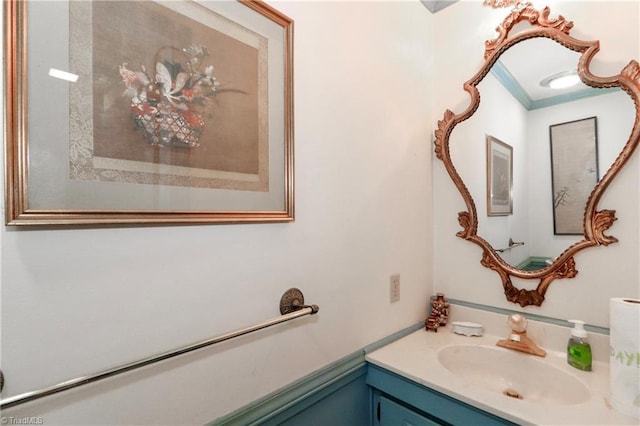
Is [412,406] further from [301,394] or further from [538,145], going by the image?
[538,145]

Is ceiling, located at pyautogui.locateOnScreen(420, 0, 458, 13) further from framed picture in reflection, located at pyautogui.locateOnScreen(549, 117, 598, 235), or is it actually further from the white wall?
framed picture in reflection, located at pyautogui.locateOnScreen(549, 117, 598, 235)

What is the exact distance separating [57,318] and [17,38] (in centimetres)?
47

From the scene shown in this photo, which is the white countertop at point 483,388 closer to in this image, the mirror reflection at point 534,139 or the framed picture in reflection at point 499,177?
the mirror reflection at point 534,139

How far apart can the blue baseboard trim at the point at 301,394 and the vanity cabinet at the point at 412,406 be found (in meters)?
0.08

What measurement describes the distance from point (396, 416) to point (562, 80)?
1369mm

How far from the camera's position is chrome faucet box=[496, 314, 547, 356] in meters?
1.11

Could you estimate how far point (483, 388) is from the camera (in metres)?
0.91

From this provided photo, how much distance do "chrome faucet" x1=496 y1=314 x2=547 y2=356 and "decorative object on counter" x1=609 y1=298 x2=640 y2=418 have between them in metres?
0.29

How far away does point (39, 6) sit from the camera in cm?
49

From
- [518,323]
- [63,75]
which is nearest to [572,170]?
[518,323]

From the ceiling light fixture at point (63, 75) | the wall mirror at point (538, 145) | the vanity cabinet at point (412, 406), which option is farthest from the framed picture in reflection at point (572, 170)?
the ceiling light fixture at point (63, 75)

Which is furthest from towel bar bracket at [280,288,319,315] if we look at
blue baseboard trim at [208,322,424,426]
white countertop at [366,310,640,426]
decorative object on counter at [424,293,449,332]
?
decorative object on counter at [424,293,449,332]

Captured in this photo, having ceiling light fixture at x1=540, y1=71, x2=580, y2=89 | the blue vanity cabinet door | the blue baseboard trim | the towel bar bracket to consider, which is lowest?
the blue vanity cabinet door

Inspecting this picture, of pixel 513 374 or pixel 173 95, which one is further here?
pixel 513 374
